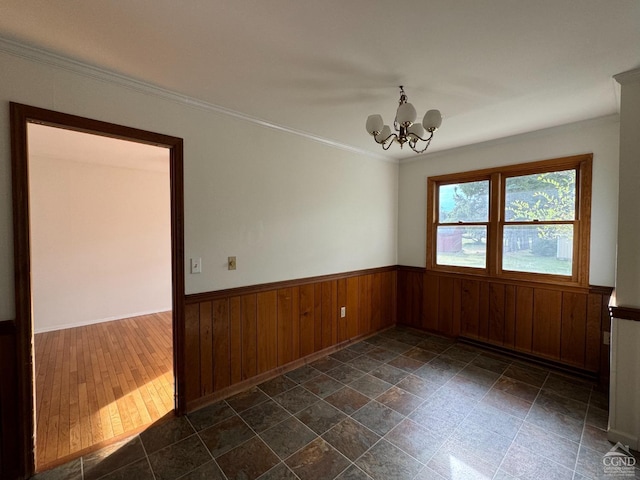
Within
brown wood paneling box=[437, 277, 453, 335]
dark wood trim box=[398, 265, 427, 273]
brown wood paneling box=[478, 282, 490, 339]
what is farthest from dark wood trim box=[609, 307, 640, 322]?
dark wood trim box=[398, 265, 427, 273]

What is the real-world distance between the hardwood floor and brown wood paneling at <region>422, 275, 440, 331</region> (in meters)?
3.16

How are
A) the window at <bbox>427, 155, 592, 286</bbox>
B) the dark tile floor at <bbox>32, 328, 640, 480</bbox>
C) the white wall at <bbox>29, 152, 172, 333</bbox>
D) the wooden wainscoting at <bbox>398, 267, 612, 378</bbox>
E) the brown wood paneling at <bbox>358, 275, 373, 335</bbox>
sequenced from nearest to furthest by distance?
the dark tile floor at <bbox>32, 328, 640, 480</bbox>
the wooden wainscoting at <bbox>398, 267, 612, 378</bbox>
the window at <bbox>427, 155, 592, 286</bbox>
the brown wood paneling at <bbox>358, 275, 373, 335</bbox>
the white wall at <bbox>29, 152, 172, 333</bbox>

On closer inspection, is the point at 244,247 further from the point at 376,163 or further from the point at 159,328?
the point at 159,328

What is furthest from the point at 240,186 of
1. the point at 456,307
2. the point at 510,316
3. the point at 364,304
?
the point at 510,316

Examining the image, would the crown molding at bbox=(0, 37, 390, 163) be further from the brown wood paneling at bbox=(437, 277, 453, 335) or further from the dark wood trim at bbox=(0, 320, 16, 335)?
the brown wood paneling at bbox=(437, 277, 453, 335)

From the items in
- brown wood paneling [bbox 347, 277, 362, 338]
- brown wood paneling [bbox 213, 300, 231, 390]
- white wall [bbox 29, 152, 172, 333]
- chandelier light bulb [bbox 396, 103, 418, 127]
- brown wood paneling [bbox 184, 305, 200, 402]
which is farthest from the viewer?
white wall [bbox 29, 152, 172, 333]

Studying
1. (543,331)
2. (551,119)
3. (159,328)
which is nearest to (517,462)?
(543,331)

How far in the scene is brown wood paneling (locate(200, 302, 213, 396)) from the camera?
2.33 metres

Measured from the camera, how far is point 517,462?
1.76 meters

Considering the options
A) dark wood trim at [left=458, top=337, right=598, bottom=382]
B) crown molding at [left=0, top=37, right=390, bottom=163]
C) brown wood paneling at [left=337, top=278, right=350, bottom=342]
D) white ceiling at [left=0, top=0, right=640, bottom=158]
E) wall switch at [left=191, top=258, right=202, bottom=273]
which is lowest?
dark wood trim at [left=458, top=337, right=598, bottom=382]

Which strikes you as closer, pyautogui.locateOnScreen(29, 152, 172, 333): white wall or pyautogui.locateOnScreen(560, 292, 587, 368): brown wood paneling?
pyautogui.locateOnScreen(560, 292, 587, 368): brown wood paneling

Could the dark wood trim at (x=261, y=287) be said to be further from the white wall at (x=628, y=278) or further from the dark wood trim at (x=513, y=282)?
the white wall at (x=628, y=278)

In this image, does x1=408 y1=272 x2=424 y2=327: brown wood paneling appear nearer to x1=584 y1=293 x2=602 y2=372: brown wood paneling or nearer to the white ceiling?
x1=584 y1=293 x2=602 y2=372: brown wood paneling

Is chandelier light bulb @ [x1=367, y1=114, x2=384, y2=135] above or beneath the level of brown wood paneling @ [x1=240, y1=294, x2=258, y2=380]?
above
